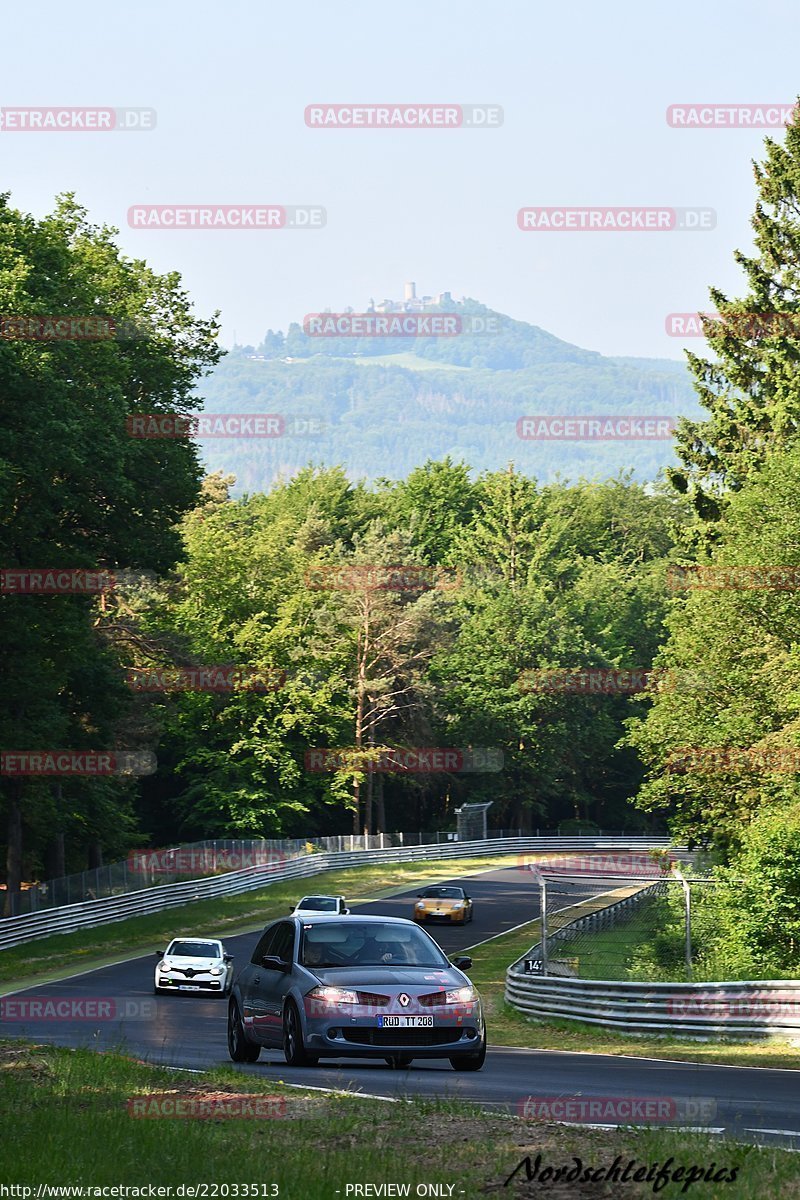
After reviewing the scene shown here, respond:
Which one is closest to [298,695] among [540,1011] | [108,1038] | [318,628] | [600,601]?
[318,628]

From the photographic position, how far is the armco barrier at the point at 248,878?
46.7m

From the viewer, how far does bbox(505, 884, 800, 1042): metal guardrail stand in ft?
74.1

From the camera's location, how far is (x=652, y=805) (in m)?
47.6

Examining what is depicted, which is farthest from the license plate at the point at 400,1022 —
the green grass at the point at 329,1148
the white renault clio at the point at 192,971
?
the white renault clio at the point at 192,971

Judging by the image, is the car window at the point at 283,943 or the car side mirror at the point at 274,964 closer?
the car side mirror at the point at 274,964

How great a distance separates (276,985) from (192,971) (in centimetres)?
1923

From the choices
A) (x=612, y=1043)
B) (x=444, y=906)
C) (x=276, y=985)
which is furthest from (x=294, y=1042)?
(x=444, y=906)

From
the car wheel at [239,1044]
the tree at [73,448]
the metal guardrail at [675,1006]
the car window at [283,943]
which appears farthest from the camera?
the tree at [73,448]

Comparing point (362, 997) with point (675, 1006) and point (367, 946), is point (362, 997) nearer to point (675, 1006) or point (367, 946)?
point (367, 946)

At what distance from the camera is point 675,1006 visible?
961 inches

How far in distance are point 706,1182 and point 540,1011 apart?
67.1 feet

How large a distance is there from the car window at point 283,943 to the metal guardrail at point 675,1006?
8.10 m

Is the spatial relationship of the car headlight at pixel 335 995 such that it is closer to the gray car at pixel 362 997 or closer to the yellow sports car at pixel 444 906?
the gray car at pixel 362 997

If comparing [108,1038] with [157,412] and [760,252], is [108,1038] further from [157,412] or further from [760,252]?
[760,252]
